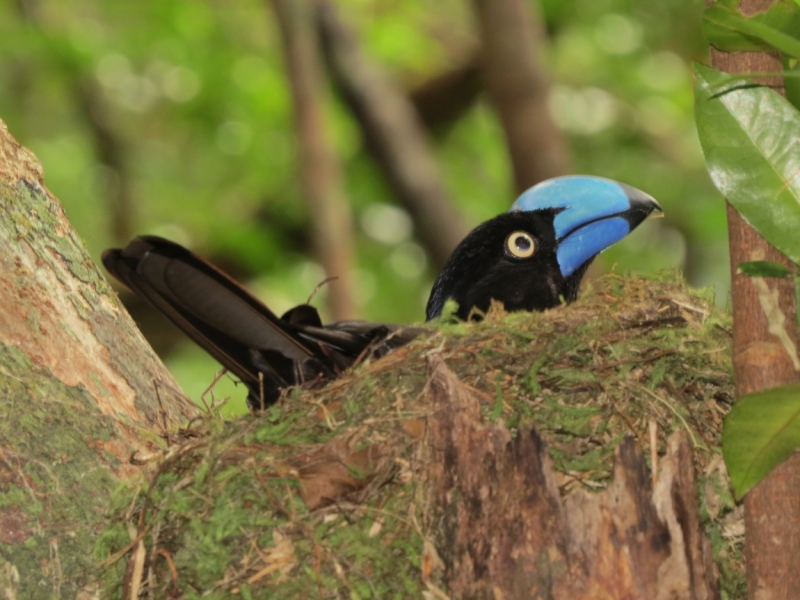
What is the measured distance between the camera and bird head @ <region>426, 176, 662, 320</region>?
12.6ft

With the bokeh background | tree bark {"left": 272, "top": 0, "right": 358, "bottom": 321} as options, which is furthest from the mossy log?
the bokeh background

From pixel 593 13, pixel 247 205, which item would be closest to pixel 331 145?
pixel 247 205

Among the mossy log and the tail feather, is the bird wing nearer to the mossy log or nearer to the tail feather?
the tail feather

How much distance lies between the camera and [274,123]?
8.48 metres

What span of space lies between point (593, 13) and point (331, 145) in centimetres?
298

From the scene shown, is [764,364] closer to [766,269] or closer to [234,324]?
[766,269]

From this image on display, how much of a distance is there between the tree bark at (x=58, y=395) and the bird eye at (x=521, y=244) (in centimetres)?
144

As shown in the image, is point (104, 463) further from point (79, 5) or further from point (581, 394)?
point (79, 5)

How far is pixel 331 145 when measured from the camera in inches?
252

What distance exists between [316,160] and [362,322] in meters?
2.85

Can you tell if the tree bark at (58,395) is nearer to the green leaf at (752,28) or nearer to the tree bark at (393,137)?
the green leaf at (752,28)

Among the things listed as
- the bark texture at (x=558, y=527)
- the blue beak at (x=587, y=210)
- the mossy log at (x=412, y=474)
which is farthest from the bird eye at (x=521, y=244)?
the bark texture at (x=558, y=527)

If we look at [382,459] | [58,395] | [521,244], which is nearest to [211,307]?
[58,395]

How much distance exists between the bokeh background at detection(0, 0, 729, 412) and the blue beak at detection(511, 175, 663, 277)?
159 inches
